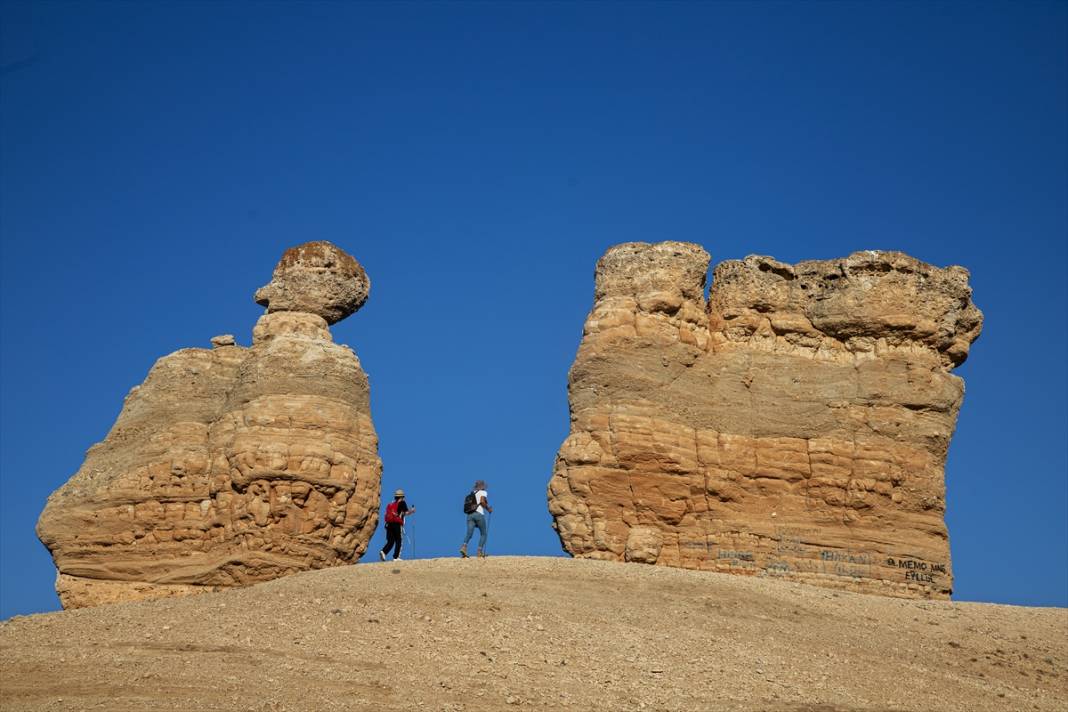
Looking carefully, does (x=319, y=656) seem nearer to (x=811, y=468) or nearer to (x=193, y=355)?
(x=193, y=355)

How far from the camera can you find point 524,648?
18469 millimetres

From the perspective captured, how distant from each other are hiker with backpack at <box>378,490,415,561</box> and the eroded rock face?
2764 millimetres

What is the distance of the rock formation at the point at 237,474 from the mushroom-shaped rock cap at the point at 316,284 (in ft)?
0.08

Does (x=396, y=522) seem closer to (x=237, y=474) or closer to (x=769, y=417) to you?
(x=237, y=474)

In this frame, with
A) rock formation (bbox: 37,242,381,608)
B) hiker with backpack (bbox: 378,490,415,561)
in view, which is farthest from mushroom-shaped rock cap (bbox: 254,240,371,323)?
hiker with backpack (bbox: 378,490,415,561)

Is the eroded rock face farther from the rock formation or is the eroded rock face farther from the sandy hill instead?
the rock formation

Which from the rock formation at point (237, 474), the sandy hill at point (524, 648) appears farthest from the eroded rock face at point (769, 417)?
the rock formation at point (237, 474)

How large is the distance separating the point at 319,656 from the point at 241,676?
3.71ft

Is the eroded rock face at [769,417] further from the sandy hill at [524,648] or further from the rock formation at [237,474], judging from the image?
the rock formation at [237,474]

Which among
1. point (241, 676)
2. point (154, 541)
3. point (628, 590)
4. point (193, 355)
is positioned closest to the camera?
point (241, 676)

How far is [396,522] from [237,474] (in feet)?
9.53

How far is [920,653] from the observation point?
20.6m

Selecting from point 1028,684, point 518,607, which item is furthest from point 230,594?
point 1028,684

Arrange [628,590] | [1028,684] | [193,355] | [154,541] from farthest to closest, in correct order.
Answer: [193,355]
[154,541]
[628,590]
[1028,684]
